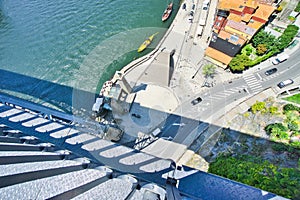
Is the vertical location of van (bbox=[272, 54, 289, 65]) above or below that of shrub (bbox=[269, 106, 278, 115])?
above

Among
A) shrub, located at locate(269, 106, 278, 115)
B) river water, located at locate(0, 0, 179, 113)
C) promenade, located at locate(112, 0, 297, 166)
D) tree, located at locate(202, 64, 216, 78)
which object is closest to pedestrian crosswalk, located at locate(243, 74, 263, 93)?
promenade, located at locate(112, 0, 297, 166)

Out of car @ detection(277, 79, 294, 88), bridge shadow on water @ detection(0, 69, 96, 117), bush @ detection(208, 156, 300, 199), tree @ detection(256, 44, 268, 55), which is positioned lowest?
bridge shadow on water @ detection(0, 69, 96, 117)

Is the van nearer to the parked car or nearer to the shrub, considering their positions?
the parked car

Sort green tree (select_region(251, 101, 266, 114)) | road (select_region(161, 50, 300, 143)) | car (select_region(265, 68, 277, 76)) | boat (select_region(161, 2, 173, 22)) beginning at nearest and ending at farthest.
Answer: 1. green tree (select_region(251, 101, 266, 114))
2. road (select_region(161, 50, 300, 143))
3. car (select_region(265, 68, 277, 76))
4. boat (select_region(161, 2, 173, 22))

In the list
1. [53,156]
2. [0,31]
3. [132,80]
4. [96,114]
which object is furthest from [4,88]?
[53,156]

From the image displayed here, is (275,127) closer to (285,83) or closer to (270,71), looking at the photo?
(285,83)

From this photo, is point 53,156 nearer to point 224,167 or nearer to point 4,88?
point 224,167

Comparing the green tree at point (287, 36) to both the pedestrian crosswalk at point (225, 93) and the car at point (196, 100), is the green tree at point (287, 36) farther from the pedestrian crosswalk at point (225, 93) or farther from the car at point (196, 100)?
the car at point (196, 100)

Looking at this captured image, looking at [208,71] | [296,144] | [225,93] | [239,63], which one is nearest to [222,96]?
[225,93]
